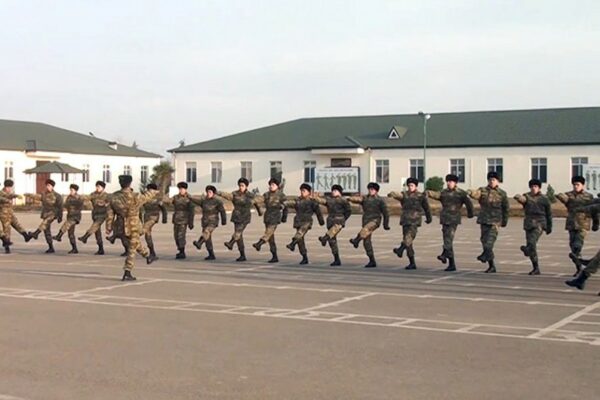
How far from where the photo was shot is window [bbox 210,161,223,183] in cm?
7600

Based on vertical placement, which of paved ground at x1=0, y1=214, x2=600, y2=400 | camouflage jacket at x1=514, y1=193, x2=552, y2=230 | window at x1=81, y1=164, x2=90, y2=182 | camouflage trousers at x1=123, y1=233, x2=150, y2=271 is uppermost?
window at x1=81, y1=164, x2=90, y2=182

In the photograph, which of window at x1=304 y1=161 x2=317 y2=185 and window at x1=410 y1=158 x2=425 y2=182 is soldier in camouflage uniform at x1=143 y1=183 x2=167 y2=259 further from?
window at x1=304 y1=161 x2=317 y2=185

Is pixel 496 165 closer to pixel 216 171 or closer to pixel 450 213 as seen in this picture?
pixel 216 171

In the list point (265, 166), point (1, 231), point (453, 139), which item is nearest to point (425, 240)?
point (1, 231)

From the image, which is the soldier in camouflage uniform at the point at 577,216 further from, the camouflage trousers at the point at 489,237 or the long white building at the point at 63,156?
the long white building at the point at 63,156

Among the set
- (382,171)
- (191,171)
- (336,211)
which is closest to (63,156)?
(191,171)

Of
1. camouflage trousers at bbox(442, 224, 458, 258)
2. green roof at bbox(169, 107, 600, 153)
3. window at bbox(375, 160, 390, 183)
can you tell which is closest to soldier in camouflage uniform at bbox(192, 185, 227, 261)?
camouflage trousers at bbox(442, 224, 458, 258)

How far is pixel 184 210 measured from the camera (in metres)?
22.1

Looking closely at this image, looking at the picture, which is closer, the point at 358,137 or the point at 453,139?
the point at 453,139

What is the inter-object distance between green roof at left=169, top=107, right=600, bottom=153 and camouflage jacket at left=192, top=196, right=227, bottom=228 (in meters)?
46.4

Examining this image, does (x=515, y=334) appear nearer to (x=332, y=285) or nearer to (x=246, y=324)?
(x=246, y=324)

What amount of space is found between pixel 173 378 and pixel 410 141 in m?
62.2

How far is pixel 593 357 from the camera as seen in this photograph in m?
9.27

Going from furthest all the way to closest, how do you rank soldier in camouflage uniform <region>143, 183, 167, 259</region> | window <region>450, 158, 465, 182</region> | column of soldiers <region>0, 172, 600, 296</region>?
window <region>450, 158, 465, 182</region>, soldier in camouflage uniform <region>143, 183, 167, 259</region>, column of soldiers <region>0, 172, 600, 296</region>
